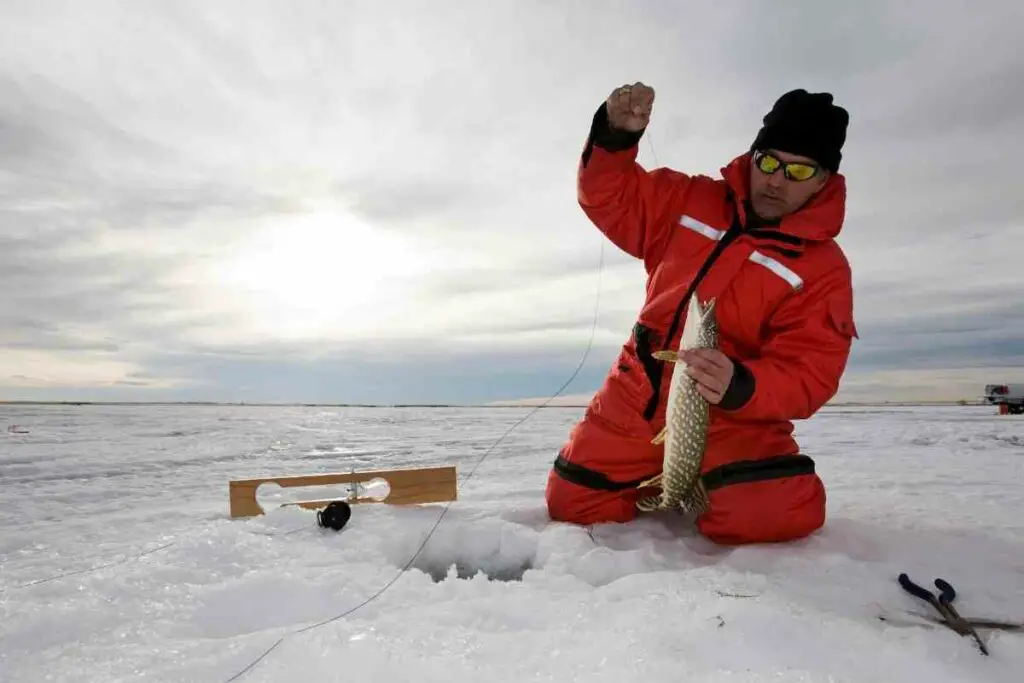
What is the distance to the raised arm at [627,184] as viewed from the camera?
2.62 metres

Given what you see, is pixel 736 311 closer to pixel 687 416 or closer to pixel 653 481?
pixel 687 416

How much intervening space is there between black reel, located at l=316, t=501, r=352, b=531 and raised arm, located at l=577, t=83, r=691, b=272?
194cm

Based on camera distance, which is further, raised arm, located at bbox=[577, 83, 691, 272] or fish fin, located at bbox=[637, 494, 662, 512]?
fish fin, located at bbox=[637, 494, 662, 512]

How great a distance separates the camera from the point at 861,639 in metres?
1.63

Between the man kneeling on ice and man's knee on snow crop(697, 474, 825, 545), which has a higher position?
the man kneeling on ice

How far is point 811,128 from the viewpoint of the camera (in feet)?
8.71

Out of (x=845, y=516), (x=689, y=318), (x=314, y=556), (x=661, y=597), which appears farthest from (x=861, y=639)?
(x=314, y=556)

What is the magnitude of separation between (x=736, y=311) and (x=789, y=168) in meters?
0.69

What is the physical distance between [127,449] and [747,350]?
732 centimetres

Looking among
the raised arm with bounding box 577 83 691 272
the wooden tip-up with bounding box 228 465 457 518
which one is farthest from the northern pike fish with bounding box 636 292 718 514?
the wooden tip-up with bounding box 228 465 457 518

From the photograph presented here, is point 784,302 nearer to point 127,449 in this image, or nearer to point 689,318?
point 689,318

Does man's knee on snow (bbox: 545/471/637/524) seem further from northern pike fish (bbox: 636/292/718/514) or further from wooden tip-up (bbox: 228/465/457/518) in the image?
wooden tip-up (bbox: 228/465/457/518)

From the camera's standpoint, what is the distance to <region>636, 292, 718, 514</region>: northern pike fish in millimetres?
2453

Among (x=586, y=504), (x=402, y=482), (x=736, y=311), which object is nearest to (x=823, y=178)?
(x=736, y=311)
